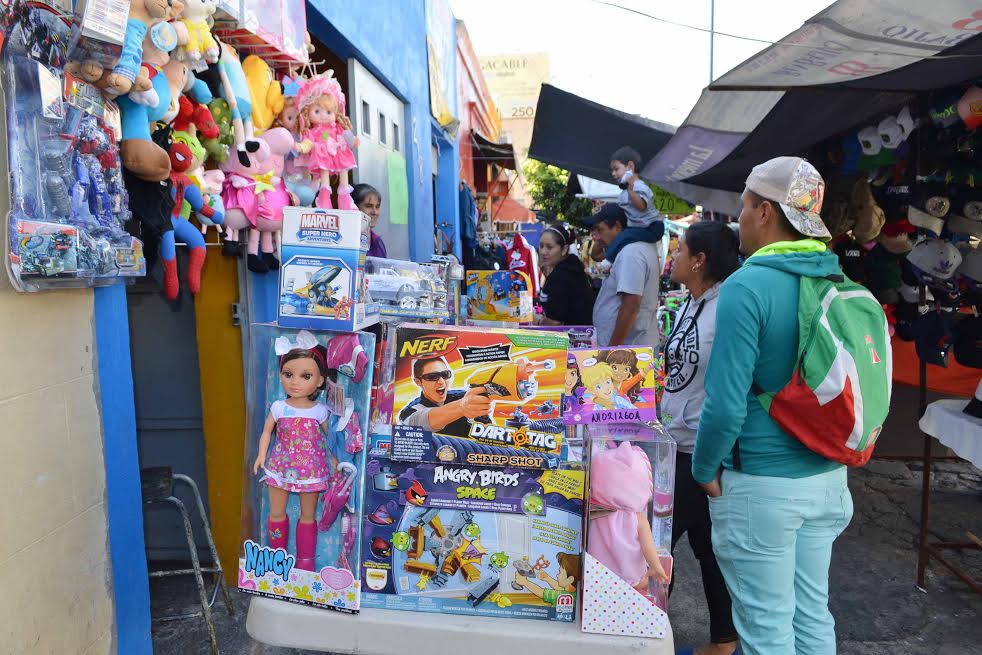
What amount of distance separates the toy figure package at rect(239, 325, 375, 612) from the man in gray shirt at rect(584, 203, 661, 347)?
94.8 inches

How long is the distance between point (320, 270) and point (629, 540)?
1.16 metres

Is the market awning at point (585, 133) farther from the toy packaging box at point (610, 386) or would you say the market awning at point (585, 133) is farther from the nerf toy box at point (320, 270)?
the nerf toy box at point (320, 270)

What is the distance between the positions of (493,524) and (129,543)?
1.33 metres

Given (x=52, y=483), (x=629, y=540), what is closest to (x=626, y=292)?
(x=629, y=540)

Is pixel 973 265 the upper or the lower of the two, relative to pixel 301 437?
upper

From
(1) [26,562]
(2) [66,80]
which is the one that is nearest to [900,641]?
(1) [26,562]

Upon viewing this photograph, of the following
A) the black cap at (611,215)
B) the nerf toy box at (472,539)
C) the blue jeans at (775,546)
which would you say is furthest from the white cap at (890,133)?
the nerf toy box at (472,539)

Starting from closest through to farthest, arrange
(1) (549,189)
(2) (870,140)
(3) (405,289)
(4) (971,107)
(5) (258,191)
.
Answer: (3) (405,289) → (5) (258,191) → (4) (971,107) → (2) (870,140) → (1) (549,189)

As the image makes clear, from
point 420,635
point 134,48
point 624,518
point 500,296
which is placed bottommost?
point 420,635

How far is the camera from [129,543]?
2467 millimetres

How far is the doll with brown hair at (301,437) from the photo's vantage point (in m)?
2.06

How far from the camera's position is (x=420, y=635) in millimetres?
2037

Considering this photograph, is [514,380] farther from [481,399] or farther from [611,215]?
[611,215]

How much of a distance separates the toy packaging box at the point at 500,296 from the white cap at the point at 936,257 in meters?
2.21
